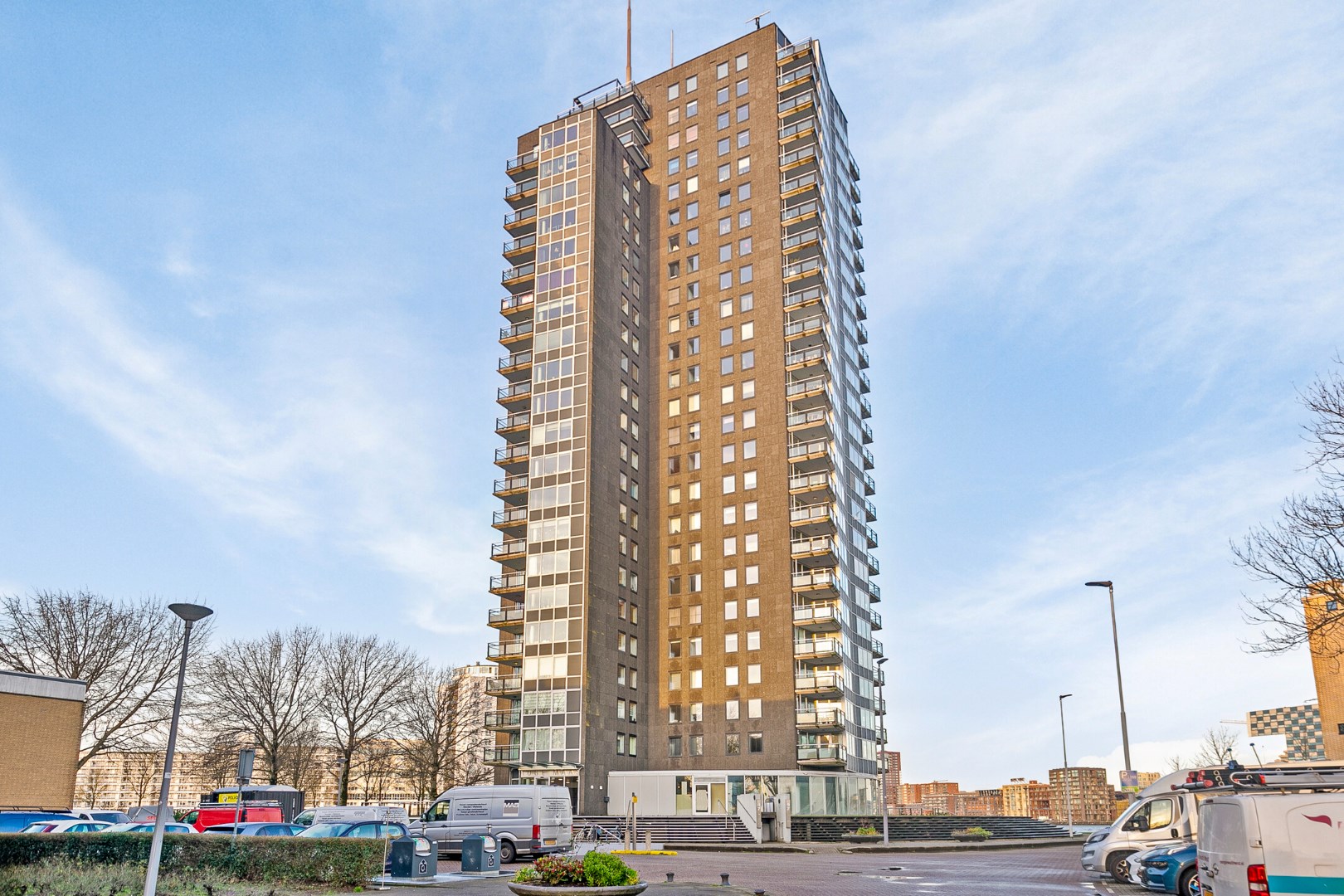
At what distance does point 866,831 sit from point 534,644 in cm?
2473

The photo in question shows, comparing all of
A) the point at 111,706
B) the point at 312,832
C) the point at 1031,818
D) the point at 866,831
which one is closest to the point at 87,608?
the point at 111,706

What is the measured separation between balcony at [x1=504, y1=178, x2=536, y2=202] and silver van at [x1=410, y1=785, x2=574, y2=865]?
60910 mm

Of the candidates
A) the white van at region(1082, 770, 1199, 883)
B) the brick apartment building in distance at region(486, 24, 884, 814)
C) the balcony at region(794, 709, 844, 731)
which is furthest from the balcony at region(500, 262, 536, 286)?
Answer: the white van at region(1082, 770, 1199, 883)

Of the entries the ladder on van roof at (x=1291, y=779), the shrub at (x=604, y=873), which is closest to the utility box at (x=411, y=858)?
the shrub at (x=604, y=873)

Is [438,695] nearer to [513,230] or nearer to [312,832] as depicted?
[513,230]

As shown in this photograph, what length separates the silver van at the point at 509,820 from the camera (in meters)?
34.8

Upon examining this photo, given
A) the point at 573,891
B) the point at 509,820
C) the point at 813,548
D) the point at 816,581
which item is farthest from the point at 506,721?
the point at 573,891

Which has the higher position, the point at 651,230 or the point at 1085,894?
the point at 651,230

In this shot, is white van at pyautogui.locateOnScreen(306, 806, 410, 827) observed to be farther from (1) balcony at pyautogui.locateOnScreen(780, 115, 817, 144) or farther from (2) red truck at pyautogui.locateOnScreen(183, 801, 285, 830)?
(1) balcony at pyautogui.locateOnScreen(780, 115, 817, 144)

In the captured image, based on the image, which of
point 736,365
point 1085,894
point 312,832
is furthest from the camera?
point 736,365

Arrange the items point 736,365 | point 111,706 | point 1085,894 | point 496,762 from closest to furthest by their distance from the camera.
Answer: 1. point 1085,894
2. point 111,706
3. point 496,762
4. point 736,365

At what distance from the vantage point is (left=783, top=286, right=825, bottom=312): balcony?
264 feet

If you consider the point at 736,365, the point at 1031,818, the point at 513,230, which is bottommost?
the point at 1031,818

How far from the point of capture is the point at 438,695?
74188 mm
